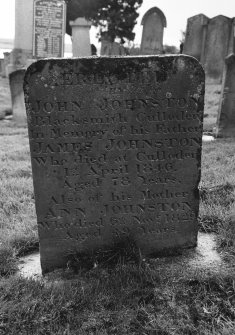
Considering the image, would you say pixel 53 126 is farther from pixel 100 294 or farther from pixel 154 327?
pixel 154 327

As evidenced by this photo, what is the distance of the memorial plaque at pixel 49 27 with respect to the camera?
15914mm

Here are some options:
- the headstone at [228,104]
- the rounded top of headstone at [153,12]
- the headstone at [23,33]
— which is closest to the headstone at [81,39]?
the headstone at [23,33]

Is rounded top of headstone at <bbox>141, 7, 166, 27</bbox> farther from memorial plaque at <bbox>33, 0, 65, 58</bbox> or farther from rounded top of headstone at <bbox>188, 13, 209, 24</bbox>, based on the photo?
memorial plaque at <bbox>33, 0, 65, 58</bbox>

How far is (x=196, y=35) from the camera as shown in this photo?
16.4 meters

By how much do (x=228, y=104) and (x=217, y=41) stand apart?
9728 mm

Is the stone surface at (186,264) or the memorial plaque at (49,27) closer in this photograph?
the stone surface at (186,264)

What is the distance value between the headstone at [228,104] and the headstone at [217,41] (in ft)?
28.8

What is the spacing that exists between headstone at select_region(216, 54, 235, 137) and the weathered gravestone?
15.7 feet

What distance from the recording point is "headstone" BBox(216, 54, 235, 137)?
23.5 ft

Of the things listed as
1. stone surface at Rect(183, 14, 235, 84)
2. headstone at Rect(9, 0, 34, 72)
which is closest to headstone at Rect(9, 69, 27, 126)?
headstone at Rect(9, 0, 34, 72)

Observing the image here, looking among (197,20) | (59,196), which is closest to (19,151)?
(59,196)

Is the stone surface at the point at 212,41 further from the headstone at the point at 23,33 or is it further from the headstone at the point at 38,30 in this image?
the headstone at the point at 23,33

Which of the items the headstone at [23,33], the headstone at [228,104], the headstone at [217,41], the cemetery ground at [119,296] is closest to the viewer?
the cemetery ground at [119,296]

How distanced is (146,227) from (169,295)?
2.02ft
